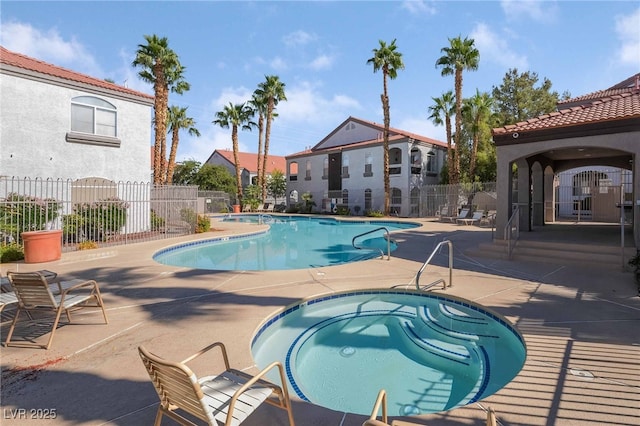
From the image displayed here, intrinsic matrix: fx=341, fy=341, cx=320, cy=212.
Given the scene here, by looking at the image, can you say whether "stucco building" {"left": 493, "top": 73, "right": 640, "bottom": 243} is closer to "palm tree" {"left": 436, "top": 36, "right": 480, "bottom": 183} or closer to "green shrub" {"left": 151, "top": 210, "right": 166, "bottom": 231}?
"palm tree" {"left": 436, "top": 36, "right": 480, "bottom": 183}

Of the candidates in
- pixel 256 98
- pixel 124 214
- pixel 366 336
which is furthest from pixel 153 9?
pixel 256 98

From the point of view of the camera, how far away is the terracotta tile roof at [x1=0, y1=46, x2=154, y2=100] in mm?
12382

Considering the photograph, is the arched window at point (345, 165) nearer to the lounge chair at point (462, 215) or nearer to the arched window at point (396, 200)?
the arched window at point (396, 200)

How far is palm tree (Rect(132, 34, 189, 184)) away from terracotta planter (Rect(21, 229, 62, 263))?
41.3 ft

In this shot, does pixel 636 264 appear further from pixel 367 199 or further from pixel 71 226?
pixel 367 199

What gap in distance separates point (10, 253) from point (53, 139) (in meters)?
5.36

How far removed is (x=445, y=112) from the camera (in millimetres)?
30344

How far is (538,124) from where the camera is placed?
10141mm

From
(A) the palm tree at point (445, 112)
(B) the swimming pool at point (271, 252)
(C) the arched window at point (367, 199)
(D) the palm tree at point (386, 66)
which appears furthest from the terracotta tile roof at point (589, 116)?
(C) the arched window at point (367, 199)

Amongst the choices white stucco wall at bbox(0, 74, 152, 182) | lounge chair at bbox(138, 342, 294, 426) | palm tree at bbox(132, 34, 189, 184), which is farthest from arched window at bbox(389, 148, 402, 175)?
lounge chair at bbox(138, 342, 294, 426)

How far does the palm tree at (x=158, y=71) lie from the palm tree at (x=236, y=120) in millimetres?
12710

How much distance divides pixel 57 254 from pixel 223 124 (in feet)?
95.3

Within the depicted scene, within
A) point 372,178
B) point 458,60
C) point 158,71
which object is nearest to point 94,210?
point 158,71

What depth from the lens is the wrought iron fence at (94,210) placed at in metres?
11.0
